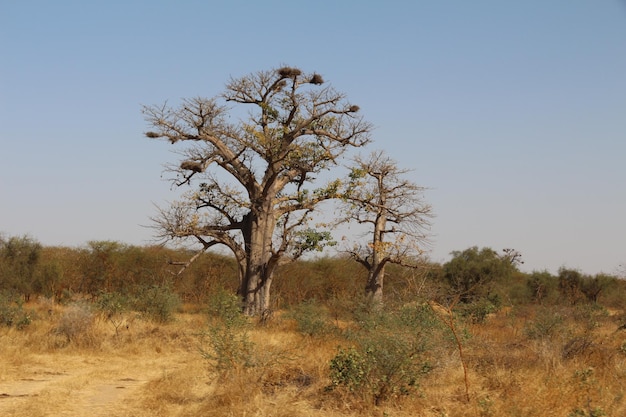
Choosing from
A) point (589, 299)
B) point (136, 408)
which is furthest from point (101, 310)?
point (589, 299)

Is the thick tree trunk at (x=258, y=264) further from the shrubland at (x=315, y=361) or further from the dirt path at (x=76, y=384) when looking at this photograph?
the dirt path at (x=76, y=384)

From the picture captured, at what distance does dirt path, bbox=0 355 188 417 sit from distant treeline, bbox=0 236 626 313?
787 cm

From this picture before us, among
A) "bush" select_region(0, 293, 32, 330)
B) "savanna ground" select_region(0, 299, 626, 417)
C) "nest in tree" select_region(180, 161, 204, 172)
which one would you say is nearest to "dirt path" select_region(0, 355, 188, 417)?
"savanna ground" select_region(0, 299, 626, 417)

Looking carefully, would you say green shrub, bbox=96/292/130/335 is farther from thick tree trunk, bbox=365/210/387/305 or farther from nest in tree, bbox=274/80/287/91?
thick tree trunk, bbox=365/210/387/305

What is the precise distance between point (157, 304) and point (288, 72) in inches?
271

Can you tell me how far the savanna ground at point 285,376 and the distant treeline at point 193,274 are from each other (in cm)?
704

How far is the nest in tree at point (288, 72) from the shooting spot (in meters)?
→ 16.2

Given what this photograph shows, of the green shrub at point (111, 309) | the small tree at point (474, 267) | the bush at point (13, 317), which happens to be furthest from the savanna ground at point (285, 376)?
the small tree at point (474, 267)

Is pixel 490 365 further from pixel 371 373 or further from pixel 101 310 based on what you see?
pixel 101 310

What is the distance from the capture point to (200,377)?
340 inches

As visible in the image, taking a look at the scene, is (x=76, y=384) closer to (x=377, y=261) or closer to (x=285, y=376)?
(x=285, y=376)

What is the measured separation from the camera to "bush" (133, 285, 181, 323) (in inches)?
599

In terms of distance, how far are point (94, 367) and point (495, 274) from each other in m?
19.4

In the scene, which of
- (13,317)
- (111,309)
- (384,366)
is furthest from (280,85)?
(384,366)
